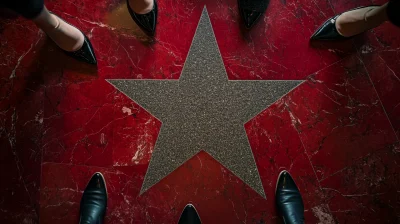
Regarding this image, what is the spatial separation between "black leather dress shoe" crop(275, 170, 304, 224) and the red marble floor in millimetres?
36

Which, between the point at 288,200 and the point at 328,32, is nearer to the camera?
the point at 288,200

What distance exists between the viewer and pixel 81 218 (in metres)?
1.28

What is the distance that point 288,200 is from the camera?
4.35 ft

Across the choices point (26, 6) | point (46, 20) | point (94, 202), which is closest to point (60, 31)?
point (46, 20)

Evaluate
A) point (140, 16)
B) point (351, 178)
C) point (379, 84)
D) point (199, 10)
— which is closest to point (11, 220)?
point (140, 16)

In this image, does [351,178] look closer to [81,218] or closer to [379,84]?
[379,84]

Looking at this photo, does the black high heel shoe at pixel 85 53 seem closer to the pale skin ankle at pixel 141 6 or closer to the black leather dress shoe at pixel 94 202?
the pale skin ankle at pixel 141 6

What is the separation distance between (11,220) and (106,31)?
38.7 inches

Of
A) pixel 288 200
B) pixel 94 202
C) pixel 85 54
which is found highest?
pixel 85 54

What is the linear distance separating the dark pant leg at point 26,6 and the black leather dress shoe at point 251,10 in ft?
2.95

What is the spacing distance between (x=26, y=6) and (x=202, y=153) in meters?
0.91

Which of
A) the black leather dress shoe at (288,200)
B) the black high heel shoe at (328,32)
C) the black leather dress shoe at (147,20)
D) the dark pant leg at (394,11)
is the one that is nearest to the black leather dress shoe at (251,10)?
the black high heel shoe at (328,32)

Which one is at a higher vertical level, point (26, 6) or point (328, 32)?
point (328, 32)

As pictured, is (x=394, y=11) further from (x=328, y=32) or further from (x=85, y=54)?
(x=85, y=54)
